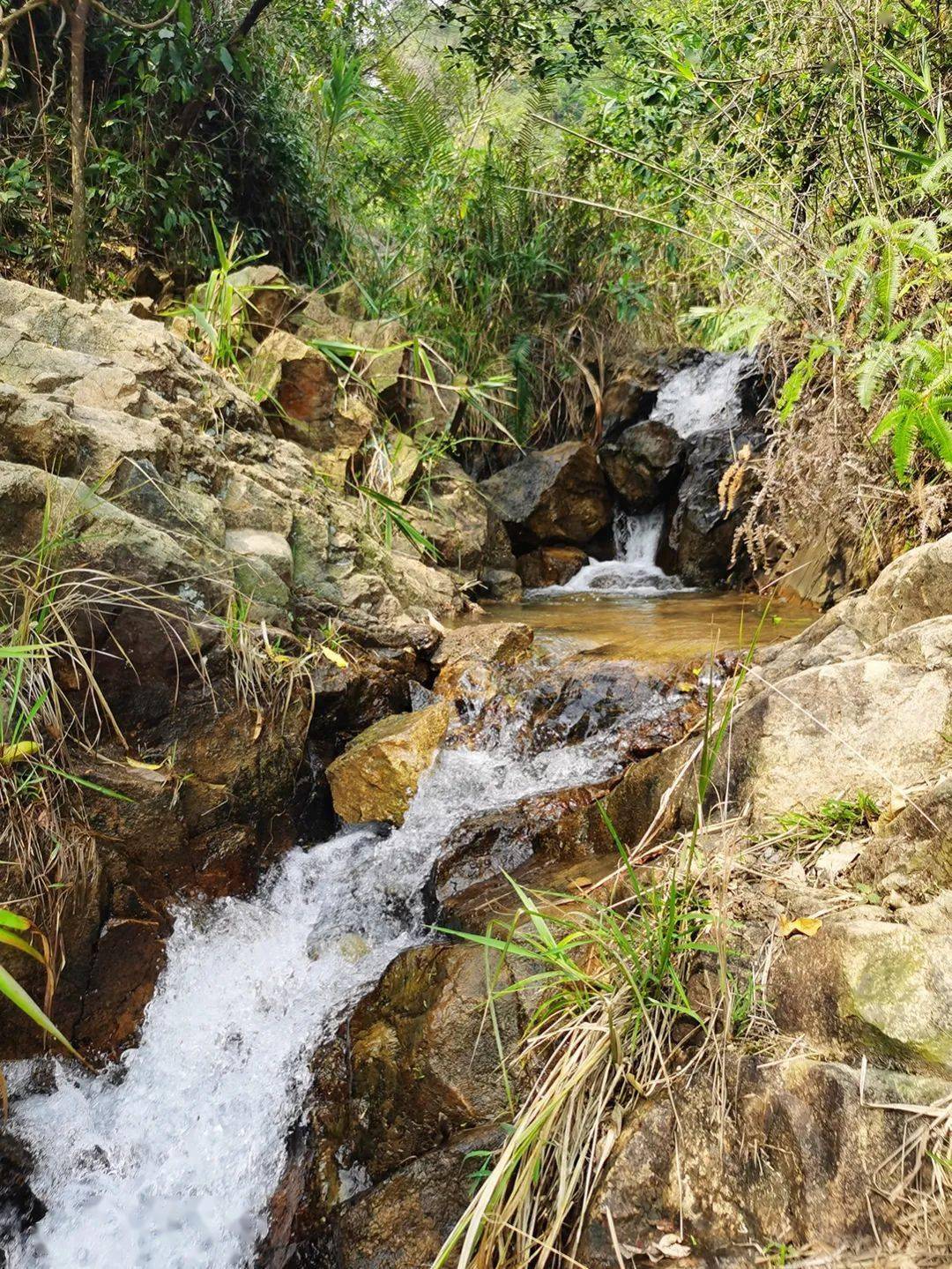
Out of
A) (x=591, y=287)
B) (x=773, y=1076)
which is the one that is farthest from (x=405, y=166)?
(x=773, y=1076)

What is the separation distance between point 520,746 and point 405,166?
613cm

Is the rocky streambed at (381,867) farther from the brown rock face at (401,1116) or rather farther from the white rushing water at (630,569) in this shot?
the white rushing water at (630,569)

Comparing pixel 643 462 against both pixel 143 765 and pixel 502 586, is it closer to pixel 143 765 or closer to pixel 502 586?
pixel 502 586

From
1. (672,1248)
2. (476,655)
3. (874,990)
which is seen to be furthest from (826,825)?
(476,655)

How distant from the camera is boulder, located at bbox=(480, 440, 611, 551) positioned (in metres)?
7.40

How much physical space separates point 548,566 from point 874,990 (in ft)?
20.0

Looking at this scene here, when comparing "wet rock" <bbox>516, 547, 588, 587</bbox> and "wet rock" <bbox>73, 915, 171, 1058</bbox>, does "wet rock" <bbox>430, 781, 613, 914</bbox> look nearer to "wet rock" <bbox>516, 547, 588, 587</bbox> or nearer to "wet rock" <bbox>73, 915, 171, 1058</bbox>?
"wet rock" <bbox>73, 915, 171, 1058</bbox>

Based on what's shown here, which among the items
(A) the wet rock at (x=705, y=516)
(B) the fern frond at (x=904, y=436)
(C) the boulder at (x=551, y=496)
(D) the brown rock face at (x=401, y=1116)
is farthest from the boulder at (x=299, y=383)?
(D) the brown rock face at (x=401, y=1116)

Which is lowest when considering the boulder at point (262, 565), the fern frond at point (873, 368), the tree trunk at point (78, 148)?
the boulder at point (262, 565)

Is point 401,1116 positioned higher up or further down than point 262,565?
further down

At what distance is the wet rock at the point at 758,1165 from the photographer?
1283 millimetres

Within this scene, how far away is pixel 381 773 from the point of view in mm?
3514

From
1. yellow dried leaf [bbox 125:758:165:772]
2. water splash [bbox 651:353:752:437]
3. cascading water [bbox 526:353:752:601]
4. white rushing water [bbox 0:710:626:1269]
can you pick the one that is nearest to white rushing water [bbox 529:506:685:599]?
cascading water [bbox 526:353:752:601]

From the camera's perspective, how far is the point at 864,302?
304 cm
